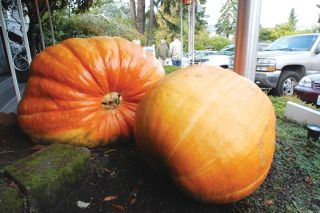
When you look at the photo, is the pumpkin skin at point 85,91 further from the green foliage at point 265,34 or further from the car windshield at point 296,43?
the green foliage at point 265,34

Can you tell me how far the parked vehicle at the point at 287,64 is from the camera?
304 inches

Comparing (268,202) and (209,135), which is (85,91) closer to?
(209,135)

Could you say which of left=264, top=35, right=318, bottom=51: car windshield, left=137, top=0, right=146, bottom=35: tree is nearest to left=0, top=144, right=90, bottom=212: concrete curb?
left=264, top=35, right=318, bottom=51: car windshield

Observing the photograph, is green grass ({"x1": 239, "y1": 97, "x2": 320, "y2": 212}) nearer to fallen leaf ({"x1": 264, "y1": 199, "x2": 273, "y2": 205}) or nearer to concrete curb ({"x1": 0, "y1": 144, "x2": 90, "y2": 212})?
fallen leaf ({"x1": 264, "y1": 199, "x2": 273, "y2": 205})

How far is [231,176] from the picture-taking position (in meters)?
1.40

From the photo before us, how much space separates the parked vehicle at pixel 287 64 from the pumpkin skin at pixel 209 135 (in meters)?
6.67

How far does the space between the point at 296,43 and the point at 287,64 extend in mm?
1140

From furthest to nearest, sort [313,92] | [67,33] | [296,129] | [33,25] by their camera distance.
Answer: [67,33]
[33,25]
[313,92]
[296,129]

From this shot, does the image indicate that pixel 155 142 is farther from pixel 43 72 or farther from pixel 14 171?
pixel 43 72

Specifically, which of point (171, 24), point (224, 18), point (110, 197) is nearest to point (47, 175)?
point (110, 197)

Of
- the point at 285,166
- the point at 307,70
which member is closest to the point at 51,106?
the point at 285,166

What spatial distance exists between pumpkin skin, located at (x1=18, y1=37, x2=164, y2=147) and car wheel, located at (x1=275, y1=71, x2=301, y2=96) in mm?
6646

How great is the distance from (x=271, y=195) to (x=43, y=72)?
5.67 feet

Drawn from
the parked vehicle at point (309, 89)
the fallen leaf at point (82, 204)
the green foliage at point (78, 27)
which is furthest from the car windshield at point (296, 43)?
the fallen leaf at point (82, 204)
